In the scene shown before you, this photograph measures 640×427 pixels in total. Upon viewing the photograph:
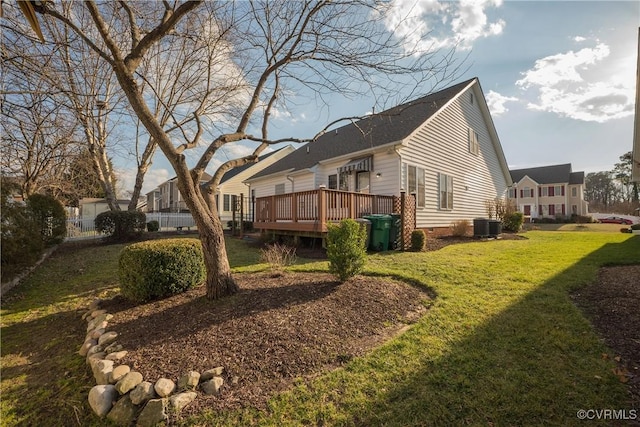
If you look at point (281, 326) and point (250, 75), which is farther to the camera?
point (250, 75)

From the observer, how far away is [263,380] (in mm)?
2598

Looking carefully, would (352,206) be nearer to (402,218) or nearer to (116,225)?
(402,218)

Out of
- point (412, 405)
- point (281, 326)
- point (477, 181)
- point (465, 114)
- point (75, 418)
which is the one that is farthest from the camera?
point (477, 181)

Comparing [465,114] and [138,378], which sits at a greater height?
[465,114]

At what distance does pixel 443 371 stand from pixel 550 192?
158 feet

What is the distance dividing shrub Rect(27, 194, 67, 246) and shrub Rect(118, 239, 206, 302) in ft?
23.7

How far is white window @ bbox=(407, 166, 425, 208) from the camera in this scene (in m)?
11.4

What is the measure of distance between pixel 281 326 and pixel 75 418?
196 centimetres

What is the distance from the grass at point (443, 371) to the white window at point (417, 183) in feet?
A: 20.9

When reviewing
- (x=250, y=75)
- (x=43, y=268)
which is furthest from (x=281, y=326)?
(x=43, y=268)

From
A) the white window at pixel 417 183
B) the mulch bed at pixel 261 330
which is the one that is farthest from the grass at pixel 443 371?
the white window at pixel 417 183

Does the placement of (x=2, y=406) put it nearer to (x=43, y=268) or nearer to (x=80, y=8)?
(x=43, y=268)

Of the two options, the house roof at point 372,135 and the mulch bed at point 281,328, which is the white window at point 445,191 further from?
the mulch bed at point 281,328

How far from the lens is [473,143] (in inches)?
607
